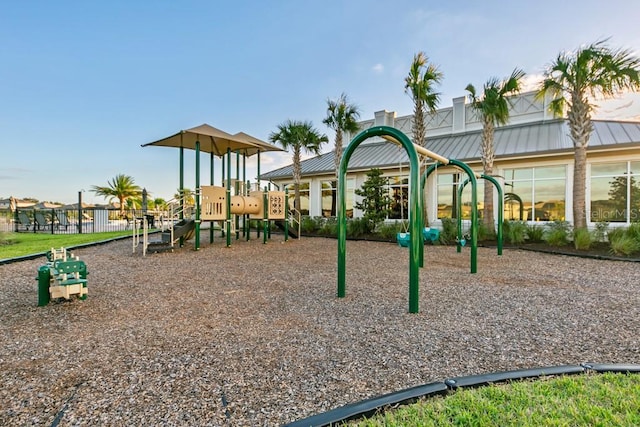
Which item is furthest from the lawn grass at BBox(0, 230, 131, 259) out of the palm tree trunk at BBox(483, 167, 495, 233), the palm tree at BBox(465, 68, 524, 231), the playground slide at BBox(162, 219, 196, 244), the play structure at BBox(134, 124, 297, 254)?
the palm tree at BBox(465, 68, 524, 231)

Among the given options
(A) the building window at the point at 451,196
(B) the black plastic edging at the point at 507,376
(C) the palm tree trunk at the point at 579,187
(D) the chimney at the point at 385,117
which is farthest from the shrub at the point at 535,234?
(D) the chimney at the point at 385,117

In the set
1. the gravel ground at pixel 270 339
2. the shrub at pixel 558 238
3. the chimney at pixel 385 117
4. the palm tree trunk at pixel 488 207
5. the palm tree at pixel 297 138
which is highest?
the chimney at pixel 385 117

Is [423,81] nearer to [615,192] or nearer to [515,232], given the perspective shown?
[515,232]

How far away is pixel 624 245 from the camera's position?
27.2ft

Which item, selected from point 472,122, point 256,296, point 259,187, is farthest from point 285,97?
point 256,296

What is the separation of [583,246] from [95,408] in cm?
1158

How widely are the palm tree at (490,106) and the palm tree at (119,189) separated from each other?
2900 centimetres

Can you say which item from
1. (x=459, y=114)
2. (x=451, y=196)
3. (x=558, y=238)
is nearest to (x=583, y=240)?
(x=558, y=238)

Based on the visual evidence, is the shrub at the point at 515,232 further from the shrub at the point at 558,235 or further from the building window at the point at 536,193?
the building window at the point at 536,193

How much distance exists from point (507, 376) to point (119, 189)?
33348mm

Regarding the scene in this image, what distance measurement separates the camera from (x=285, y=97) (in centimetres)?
1557

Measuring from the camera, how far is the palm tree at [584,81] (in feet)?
28.8

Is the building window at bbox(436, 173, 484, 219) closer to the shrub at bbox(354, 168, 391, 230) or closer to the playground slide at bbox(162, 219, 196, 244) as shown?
the shrub at bbox(354, 168, 391, 230)

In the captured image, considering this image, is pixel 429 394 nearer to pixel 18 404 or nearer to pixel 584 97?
pixel 18 404
